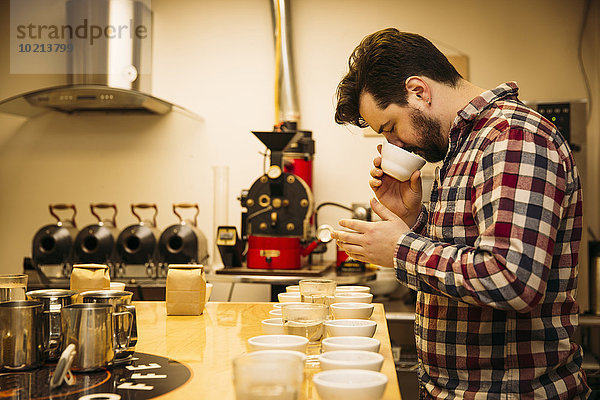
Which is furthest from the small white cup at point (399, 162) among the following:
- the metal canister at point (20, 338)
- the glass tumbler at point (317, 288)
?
the metal canister at point (20, 338)

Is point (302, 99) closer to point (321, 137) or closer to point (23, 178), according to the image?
point (321, 137)

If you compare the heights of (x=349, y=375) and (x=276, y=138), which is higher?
(x=276, y=138)

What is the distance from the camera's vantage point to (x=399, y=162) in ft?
5.84

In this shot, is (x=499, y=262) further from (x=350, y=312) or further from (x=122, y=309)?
(x=122, y=309)

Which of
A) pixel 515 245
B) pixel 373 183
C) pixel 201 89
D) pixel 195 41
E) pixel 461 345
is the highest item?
pixel 195 41

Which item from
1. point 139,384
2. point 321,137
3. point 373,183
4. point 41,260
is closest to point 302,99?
point 321,137

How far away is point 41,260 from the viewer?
3.51 meters

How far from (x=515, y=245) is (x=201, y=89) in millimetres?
3325

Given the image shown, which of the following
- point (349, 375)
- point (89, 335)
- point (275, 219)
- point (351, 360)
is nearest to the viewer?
point (349, 375)

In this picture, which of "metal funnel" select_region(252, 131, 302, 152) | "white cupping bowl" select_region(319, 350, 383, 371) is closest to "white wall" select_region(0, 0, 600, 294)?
"metal funnel" select_region(252, 131, 302, 152)

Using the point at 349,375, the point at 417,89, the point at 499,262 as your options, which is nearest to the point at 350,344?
the point at 349,375

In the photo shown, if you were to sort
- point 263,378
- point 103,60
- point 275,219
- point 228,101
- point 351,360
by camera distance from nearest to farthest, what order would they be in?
point 263,378 < point 351,360 < point 275,219 < point 103,60 < point 228,101

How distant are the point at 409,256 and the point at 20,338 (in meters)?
0.81

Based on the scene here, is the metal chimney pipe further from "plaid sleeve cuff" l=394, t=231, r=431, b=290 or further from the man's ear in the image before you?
"plaid sleeve cuff" l=394, t=231, r=431, b=290
